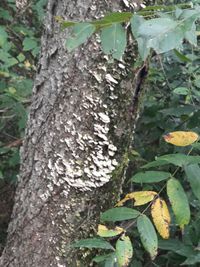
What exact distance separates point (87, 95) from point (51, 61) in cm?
16

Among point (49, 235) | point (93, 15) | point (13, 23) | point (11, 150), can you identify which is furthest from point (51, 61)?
point (13, 23)

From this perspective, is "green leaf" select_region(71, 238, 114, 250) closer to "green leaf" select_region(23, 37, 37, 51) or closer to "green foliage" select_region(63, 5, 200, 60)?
"green foliage" select_region(63, 5, 200, 60)

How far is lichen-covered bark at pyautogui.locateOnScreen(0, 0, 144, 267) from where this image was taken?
135 cm

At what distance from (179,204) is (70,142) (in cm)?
45

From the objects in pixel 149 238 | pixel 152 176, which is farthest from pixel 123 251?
pixel 152 176

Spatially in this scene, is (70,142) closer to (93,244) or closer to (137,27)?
(93,244)

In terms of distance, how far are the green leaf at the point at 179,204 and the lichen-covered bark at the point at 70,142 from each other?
Answer: 377 millimetres

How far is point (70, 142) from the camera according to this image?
4.57 feet

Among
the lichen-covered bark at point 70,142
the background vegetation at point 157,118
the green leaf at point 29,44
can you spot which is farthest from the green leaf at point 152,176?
the green leaf at point 29,44

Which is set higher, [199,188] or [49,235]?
[199,188]

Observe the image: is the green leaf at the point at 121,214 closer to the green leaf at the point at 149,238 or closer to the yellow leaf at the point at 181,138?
the green leaf at the point at 149,238

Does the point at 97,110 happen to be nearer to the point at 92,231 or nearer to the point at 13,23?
the point at 92,231

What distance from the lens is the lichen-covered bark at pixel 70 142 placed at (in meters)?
1.35

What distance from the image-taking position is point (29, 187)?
59.4 inches
